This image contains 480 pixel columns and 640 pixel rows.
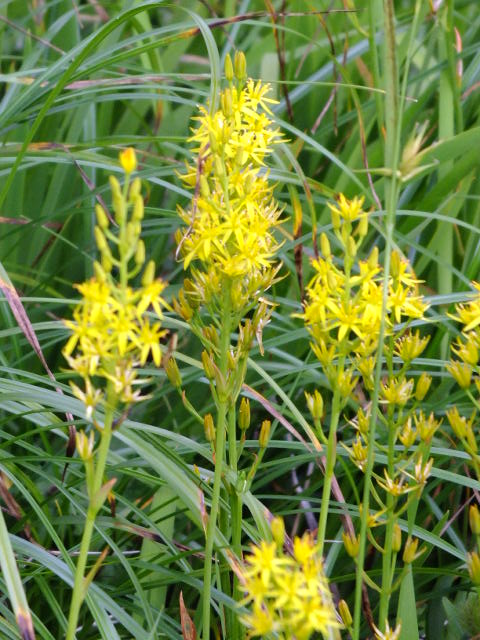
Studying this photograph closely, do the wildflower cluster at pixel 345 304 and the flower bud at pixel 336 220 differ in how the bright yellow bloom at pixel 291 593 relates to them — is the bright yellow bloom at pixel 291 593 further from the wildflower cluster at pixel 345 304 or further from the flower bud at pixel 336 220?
the flower bud at pixel 336 220

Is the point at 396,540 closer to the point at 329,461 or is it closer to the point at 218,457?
the point at 329,461

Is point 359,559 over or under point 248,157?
under

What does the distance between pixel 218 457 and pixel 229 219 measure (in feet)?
1.27

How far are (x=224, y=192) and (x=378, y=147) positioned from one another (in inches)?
72.5

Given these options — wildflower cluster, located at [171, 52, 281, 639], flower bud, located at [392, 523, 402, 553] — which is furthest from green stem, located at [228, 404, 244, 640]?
flower bud, located at [392, 523, 402, 553]

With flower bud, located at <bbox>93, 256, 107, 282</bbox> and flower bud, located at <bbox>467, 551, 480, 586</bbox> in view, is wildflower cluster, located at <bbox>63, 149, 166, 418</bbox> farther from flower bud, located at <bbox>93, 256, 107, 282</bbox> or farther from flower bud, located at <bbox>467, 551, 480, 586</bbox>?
flower bud, located at <bbox>467, 551, 480, 586</bbox>

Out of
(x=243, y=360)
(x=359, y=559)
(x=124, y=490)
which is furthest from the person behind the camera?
(x=124, y=490)

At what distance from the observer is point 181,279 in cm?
315

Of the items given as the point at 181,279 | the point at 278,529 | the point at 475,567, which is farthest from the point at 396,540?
the point at 181,279

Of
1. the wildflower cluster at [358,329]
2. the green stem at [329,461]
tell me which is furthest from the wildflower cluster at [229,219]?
the green stem at [329,461]

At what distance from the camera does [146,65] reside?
356 cm

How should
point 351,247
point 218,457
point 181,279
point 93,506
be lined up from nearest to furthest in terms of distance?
point 93,506
point 351,247
point 218,457
point 181,279

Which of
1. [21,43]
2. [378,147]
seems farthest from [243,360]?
[21,43]

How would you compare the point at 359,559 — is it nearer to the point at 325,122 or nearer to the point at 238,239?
the point at 238,239
